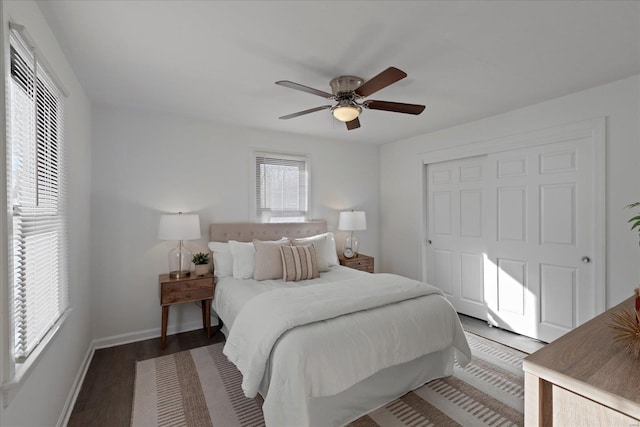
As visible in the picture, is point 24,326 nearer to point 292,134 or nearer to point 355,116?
point 355,116

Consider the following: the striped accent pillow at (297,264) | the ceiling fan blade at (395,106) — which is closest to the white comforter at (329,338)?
the striped accent pillow at (297,264)

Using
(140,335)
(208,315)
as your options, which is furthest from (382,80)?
(140,335)

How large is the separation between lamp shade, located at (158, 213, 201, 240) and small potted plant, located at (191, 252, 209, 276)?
1.02ft

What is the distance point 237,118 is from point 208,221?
50.5 inches

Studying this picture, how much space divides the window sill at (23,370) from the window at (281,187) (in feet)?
8.53

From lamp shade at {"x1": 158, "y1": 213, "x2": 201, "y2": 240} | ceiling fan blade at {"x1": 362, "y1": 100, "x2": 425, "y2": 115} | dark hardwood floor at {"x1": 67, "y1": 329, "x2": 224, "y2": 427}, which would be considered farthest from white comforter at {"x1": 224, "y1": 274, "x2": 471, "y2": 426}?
ceiling fan blade at {"x1": 362, "y1": 100, "x2": 425, "y2": 115}

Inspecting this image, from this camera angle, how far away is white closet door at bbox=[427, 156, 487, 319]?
3824 millimetres

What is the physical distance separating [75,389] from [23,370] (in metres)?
1.31

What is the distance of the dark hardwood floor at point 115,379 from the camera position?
2.06 metres

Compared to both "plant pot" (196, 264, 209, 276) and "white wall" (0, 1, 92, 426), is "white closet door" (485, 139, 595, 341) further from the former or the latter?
"white wall" (0, 1, 92, 426)

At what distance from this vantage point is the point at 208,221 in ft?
12.1

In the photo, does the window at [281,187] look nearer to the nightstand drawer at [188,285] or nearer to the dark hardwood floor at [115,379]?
the nightstand drawer at [188,285]

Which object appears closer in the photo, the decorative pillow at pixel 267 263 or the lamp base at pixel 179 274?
the decorative pillow at pixel 267 263

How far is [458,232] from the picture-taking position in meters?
4.05
